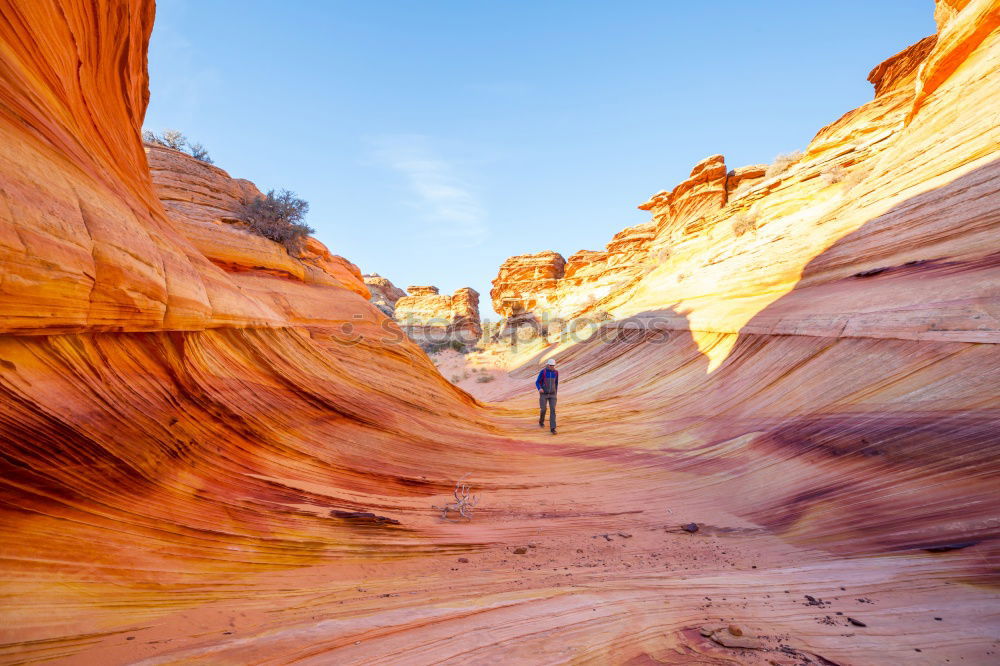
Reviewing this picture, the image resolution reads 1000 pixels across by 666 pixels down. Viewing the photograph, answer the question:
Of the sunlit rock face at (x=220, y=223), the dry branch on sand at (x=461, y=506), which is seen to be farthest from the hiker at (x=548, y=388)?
the sunlit rock face at (x=220, y=223)

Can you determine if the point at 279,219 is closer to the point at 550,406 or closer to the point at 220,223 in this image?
the point at 220,223

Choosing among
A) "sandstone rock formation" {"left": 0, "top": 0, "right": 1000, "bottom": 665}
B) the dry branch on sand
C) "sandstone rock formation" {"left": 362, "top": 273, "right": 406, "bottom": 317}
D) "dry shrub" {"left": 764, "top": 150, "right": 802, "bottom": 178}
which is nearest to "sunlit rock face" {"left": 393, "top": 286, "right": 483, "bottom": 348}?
"sandstone rock formation" {"left": 362, "top": 273, "right": 406, "bottom": 317}

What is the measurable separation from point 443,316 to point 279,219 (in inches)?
1223

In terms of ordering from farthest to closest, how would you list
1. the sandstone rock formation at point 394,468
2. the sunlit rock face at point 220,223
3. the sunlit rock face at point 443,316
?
the sunlit rock face at point 443,316 → the sunlit rock face at point 220,223 → the sandstone rock formation at point 394,468

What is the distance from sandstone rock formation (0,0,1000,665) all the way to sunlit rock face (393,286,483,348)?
29478 millimetres

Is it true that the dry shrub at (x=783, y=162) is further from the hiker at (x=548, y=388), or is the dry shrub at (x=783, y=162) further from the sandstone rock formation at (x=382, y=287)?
the sandstone rock formation at (x=382, y=287)

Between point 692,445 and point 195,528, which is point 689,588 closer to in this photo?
point 195,528

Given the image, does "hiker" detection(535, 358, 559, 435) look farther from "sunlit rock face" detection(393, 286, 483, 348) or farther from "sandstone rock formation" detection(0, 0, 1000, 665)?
"sunlit rock face" detection(393, 286, 483, 348)

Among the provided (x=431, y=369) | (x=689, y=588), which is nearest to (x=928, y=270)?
(x=689, y=588)

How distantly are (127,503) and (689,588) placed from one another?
11.9 ft

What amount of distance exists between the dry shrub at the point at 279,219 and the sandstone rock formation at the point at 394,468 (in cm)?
103

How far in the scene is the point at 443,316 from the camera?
40.2 metres

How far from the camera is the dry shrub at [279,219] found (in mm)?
8742

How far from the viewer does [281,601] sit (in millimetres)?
2391
